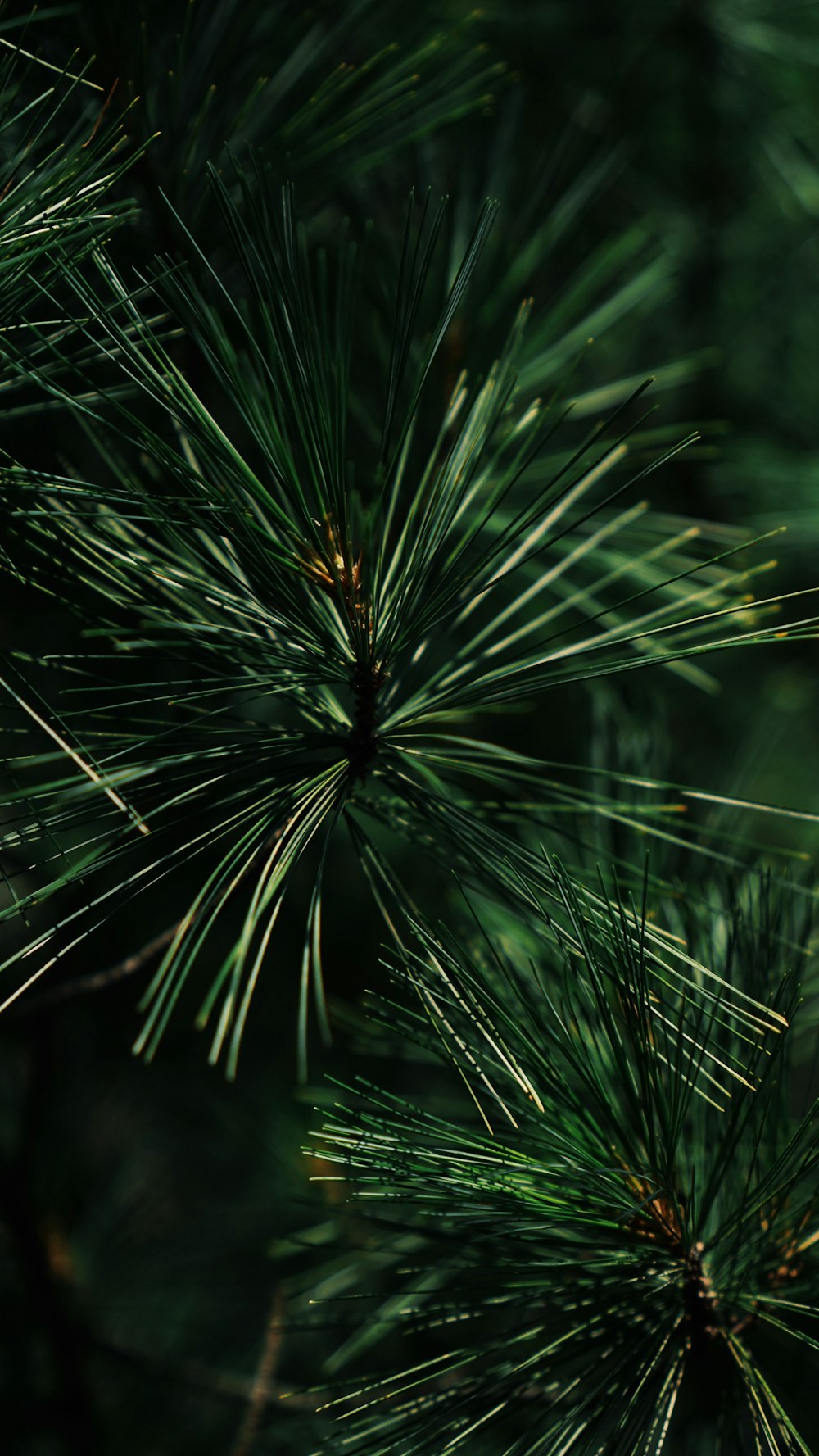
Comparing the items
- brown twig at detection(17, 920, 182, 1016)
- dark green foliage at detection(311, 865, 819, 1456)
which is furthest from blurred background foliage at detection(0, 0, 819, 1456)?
dark green foliage at detection(311, 865, 819, 1456)

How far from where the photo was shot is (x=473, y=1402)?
37cm

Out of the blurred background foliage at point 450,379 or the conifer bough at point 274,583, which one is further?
the blurred background foliage at point 450,379

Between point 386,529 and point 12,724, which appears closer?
point 386,529

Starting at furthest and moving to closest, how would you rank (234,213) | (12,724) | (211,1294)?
1. (211,1294)
2. (12,724)
3. (234,213)

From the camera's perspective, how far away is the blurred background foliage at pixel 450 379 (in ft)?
1.73

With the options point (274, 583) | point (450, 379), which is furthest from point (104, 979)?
point (450, 379)

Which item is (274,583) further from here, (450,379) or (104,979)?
(450,379)

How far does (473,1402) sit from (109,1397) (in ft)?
1.87

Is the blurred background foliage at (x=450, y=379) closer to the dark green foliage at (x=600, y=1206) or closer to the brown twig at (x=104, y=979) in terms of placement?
the brown twig at (x=104, y=979)

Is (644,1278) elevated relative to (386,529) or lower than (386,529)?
lower

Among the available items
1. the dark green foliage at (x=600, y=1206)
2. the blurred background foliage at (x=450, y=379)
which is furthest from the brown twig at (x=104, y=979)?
the dark green foliage at (x=600, y=1206)

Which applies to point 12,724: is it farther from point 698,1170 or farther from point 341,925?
point 698,1170

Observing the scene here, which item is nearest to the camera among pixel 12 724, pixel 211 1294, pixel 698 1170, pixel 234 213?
pixel 234 213

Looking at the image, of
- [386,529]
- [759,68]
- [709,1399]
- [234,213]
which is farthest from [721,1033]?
[759,68]
